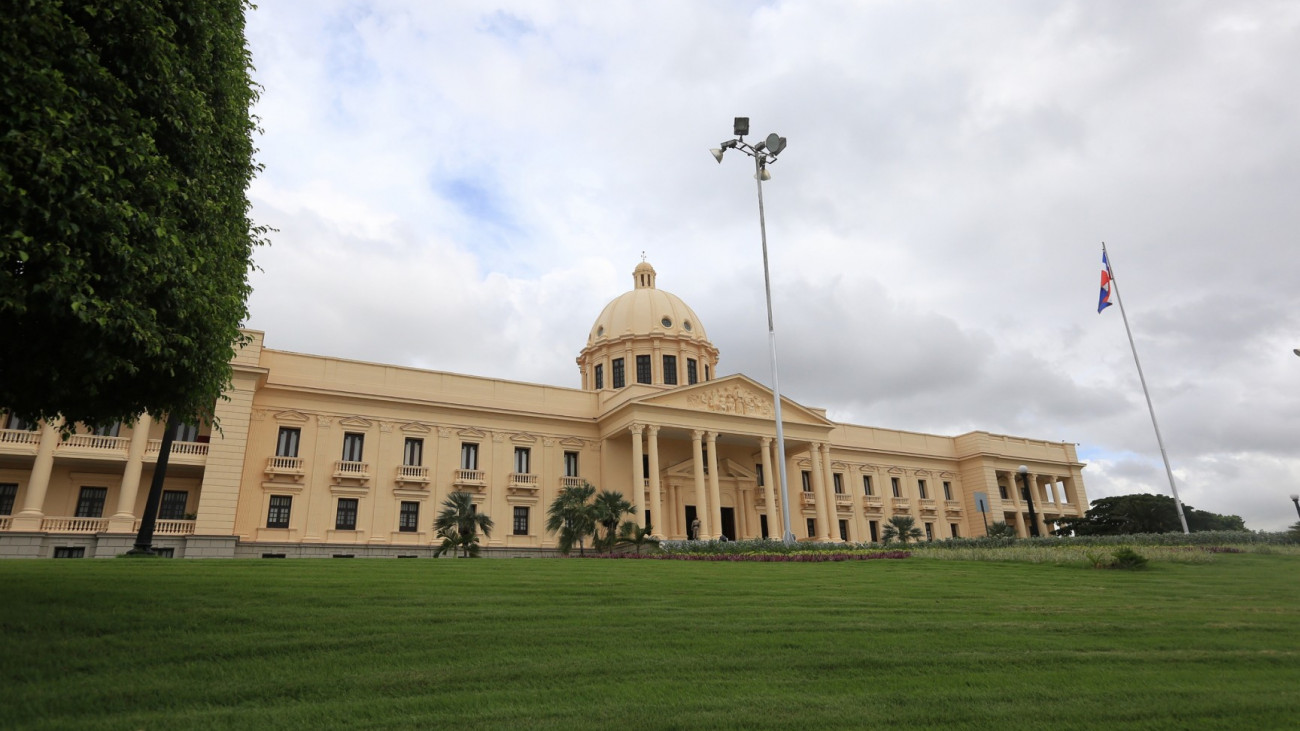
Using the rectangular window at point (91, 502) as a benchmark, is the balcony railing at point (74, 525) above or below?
below

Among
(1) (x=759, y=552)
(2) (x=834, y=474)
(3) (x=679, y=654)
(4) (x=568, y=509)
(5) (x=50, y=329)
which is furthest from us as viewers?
(2) (x=834, y=474)

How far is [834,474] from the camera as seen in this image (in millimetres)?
53094

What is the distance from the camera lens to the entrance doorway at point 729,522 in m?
46.8

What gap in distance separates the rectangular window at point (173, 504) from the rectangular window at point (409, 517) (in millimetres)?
9406

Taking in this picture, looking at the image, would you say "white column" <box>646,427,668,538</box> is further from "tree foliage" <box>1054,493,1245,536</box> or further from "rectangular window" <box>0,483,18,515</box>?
"tree foliage" <box>1054,493,1245,536</box>

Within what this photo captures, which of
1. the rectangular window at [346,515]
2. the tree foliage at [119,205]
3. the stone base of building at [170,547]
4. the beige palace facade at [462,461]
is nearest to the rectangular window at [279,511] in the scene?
the beige palace facade at [462,461]

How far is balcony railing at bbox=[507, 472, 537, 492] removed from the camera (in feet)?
134

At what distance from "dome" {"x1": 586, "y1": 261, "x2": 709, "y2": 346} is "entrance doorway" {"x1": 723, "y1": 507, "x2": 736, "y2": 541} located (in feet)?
40.9

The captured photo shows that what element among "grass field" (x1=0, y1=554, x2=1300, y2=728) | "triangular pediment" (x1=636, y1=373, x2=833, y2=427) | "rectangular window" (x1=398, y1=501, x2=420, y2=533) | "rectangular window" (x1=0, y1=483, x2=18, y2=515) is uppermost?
"triangular pediment" (x1=636, y1=373, x2=833, y2=427)

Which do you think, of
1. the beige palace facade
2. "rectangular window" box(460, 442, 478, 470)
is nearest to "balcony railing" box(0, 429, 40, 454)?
the beige palace facade

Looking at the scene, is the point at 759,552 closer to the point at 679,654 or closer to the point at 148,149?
the point at 679,654

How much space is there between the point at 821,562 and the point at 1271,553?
1661cm

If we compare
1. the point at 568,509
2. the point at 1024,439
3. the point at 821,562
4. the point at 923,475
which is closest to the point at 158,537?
the point at 568,509

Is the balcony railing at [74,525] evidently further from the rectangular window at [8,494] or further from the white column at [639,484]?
the white column at [639,484]
